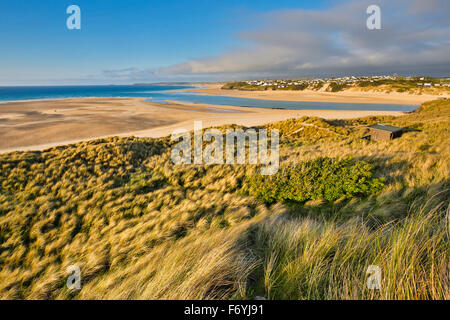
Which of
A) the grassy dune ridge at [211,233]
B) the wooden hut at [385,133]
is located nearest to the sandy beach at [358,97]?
the wooden hut at [385,133]

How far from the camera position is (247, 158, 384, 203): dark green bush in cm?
582

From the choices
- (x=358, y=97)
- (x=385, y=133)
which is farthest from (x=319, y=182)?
(x=358, y=97)

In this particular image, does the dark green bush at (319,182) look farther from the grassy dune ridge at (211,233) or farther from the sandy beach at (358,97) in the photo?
the sandy beach at (358,97)

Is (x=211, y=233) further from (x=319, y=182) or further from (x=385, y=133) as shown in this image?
(x=385, y=133)

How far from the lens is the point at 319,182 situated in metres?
6.41

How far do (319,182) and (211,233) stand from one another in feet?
12.3

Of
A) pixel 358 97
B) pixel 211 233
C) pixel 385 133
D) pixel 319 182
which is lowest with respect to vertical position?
pixel 211 233

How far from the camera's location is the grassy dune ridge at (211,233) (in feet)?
8.13

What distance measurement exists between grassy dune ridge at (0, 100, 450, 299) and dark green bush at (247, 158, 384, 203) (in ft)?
0.61

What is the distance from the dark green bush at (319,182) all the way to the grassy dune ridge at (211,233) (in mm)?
187

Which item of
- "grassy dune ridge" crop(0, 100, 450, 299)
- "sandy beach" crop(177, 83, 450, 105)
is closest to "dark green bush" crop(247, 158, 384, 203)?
"grassy dune ridge" crop(0, 100, 450, 299)

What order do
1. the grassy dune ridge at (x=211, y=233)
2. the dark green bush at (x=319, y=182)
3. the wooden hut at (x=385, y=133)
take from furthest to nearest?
the wooden hut at (x=385, y=133), the dark green bush at (x=319, y=182), the grassy dune ridge at (x=211, y=233)

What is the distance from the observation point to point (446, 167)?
240 inches
